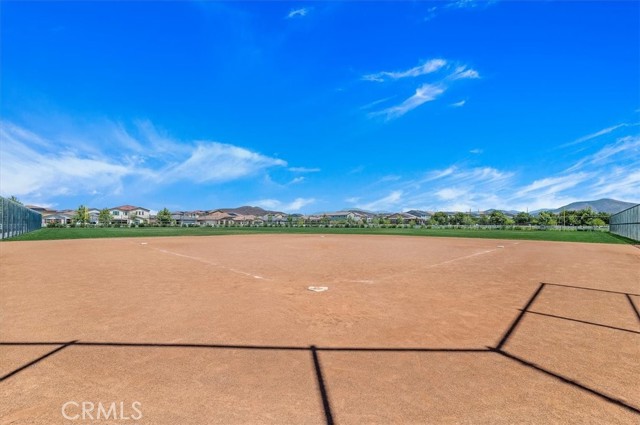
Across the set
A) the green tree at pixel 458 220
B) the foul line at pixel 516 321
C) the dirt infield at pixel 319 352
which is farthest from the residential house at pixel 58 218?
the foul line at pixel 516 321

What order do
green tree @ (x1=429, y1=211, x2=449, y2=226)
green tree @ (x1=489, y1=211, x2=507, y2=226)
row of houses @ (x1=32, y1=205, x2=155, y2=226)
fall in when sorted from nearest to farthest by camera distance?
1. green tree @ (x1=489, y1=211, x2=507, y2=226)
2. row of houses @ (x1=32, y1=205, x2=155, y2=226)
3. green tree @ (x1=429, y1=211, x2=449, y2=226)

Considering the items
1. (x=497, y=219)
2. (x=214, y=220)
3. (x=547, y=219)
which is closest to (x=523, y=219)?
(x=547, y=219)

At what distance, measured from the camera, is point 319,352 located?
395 centimetres

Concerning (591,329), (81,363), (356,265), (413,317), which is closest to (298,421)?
(81,363)

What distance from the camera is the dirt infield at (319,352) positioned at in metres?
2.78

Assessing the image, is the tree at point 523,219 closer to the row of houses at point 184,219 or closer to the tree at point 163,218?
the row of houses at point 184,219

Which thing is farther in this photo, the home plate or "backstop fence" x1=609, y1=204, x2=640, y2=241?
"backstop fence" x1=609, y1=204, x2=640, y2=241

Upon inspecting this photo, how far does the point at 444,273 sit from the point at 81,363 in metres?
9.13

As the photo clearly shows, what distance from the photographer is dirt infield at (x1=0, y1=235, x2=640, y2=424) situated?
2.78 metres

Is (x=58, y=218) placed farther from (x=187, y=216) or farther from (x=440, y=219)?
(x=440, y=219)

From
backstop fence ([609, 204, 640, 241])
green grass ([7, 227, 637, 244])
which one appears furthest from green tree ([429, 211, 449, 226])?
backstop fence ([609, 204, 640, 241])

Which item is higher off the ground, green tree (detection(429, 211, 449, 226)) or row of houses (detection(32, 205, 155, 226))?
row of houses (detection(32, 205, 155, 226))

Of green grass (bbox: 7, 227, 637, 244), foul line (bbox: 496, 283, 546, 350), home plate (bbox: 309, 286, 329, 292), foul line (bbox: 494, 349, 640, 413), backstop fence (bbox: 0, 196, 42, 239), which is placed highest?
backstop fence (bbox: 0, 196, 42, 239)

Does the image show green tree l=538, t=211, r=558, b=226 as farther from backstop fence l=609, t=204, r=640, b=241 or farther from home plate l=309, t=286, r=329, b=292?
home plate l=309, t=286, r=329, b=292
